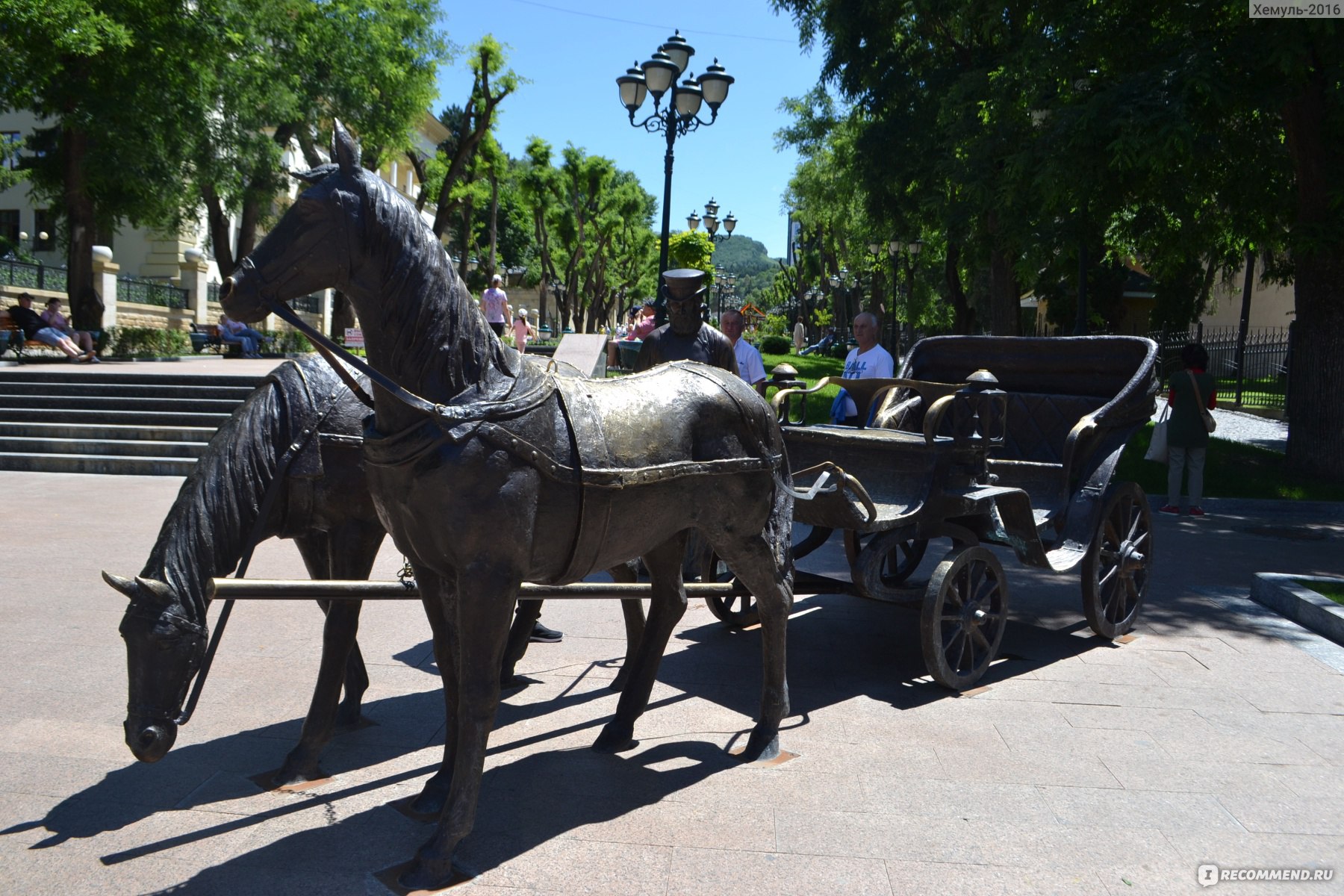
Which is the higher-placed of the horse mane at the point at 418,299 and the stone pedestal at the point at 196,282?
the stone pedestal at the point at 196,282

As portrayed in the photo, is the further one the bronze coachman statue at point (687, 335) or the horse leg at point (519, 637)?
the bronze coachman statue at point (687, 335)

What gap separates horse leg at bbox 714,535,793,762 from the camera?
437 centimetres

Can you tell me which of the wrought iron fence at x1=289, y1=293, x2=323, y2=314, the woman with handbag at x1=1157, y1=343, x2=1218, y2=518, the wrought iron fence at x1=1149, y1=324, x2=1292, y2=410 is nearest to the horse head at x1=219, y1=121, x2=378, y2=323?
the woman with handbag at x1=1157, y1=343, x2=1218, y2=518

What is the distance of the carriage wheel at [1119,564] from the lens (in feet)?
20.2

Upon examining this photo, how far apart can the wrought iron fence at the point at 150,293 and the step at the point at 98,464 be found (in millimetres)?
21493

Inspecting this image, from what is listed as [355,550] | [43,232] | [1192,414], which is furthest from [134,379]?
[43,232]

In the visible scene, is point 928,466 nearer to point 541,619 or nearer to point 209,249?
point 541,619

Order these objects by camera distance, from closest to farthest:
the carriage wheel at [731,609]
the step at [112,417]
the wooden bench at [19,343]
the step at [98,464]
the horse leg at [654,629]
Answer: the horse leg at [654,629], the carriage wheel at [731,609], the step at [98,464], the step at [112,417], the wooden bench at [19,343]

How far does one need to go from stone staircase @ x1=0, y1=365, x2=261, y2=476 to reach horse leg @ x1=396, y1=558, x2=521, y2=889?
10.2 meters

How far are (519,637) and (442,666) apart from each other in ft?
5.41

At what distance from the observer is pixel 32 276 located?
28.4 metres

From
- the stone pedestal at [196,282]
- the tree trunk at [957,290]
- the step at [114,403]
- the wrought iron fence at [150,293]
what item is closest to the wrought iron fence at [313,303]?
the stone pedestal at [196,282]

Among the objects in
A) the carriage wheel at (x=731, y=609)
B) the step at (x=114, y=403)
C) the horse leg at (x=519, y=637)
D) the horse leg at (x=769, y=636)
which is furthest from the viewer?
the step at (x=114, y=403)

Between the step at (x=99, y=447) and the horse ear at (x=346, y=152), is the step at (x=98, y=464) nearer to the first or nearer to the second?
the step at (x=99, y=447)
